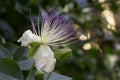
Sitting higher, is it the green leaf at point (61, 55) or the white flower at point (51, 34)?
the white flower at point (51, 34)

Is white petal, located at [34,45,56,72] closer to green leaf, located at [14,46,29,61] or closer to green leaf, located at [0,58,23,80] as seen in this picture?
green leaf, located at [0,58,23,80]

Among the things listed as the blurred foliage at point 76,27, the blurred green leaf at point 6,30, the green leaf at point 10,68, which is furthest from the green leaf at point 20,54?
the blurred green leaf at point 6,30

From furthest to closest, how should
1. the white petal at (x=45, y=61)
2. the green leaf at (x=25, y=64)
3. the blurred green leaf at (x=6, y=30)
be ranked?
the blurred green leaf at (x=6, y=30)
the green leaf at (x=25, y=64)
the white petal at (x=45, y=61)

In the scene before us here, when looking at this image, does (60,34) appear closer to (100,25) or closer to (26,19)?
(26,19)

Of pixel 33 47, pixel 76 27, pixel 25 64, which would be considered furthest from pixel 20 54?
pixel 76 27

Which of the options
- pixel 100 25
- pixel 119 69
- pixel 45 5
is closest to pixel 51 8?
pixel 45 5

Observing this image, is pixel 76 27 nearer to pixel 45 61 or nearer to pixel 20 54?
pixel 20 54

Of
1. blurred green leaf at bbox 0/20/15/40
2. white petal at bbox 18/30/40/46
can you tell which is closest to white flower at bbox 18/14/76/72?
white petal at bbox 18/30/40/46

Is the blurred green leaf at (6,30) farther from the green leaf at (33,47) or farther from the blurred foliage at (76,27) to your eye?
the green leaf at (33,47)
